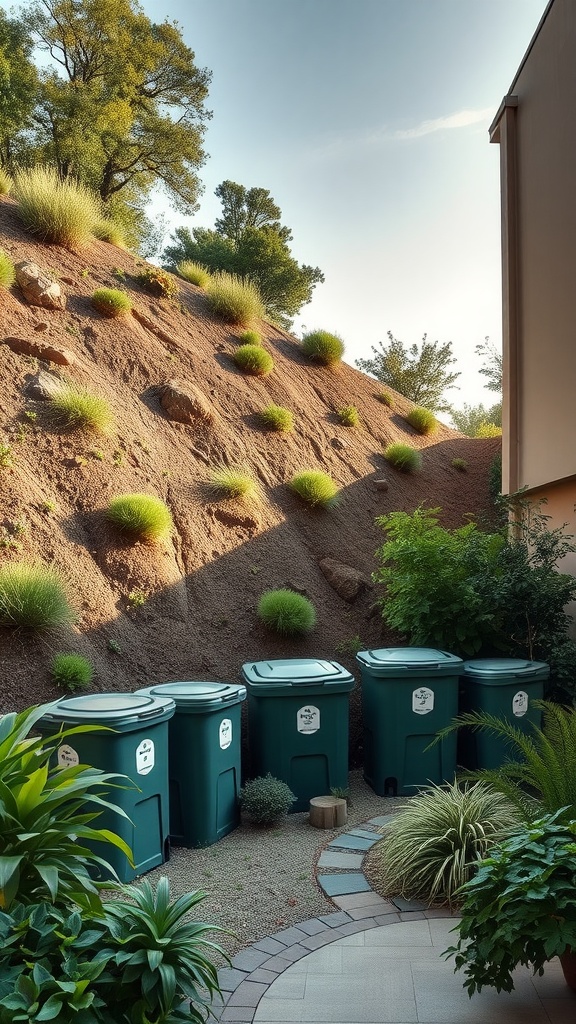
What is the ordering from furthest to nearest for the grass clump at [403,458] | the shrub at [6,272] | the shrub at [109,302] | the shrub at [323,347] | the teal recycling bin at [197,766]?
1. the shrub at [323,347]
2. the grass clump at [403,458]
3. the shrub at [109,302]
4. the shrub at [6,272]
5. the teal recycling bin at [197,766]

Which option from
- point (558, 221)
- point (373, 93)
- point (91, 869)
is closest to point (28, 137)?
point (373, 93)

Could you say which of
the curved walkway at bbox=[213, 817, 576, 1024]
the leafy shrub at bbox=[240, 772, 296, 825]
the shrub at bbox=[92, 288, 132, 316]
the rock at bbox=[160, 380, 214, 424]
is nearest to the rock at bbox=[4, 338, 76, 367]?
the rock at bbox=[160, 380, 214, 424]

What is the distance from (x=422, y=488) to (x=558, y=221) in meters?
5.41

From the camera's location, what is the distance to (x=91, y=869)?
4180 mm

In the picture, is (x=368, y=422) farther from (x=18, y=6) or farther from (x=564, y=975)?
(x=18, y=6)

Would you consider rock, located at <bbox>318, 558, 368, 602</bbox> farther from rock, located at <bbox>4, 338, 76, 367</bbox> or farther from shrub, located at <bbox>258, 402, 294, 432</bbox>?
rock, located at <bbox>4, 338, 76, 367</bbox>

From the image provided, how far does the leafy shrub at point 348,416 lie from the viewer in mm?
12528

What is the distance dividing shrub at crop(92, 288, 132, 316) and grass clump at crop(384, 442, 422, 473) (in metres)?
5.25

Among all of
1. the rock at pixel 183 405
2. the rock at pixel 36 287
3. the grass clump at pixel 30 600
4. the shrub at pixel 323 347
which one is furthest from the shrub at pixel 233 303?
the grass clump at pixel 30 600

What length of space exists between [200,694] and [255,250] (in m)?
18.8

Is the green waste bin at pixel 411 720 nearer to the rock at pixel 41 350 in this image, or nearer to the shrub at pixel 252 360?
the rock at pixel 41 350

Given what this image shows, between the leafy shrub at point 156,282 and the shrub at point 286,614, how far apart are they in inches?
279

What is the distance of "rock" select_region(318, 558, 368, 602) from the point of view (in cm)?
871

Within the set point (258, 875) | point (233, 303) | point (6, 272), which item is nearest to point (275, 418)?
point (233, 303)
